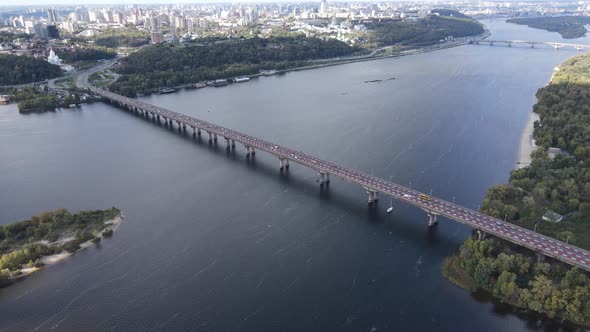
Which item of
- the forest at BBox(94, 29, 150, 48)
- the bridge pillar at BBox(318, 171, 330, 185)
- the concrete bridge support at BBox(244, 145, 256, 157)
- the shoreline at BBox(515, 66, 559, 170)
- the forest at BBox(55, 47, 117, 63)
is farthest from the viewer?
the forest at BBox(94, 29, 150, 48)

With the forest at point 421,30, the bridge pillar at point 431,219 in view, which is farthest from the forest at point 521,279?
the forest at point 421,30

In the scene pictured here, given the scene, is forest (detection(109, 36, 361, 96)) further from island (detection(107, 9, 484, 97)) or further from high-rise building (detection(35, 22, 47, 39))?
high-rise building (detection(35, 22, 47, 39))

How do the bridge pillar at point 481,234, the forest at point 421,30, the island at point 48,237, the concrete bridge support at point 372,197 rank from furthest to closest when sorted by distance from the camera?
the forest at point 421,30 → the concrete bridge support at point 372,197 → the bridge pillar at point 481,234 → the island at point 48,237

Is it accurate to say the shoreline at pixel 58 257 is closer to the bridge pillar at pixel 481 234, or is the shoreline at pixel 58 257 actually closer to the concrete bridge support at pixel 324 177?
the concrete bridge support at pixel 324 177

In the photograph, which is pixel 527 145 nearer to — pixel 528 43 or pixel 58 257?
pixel 58 257

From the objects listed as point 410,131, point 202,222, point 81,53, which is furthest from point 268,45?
point 202,222

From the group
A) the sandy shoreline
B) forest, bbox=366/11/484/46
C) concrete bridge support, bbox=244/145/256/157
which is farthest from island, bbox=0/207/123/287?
forest, bbox=366/11/484/46

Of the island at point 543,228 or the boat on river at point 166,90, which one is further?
the boat on river at point 166,90
